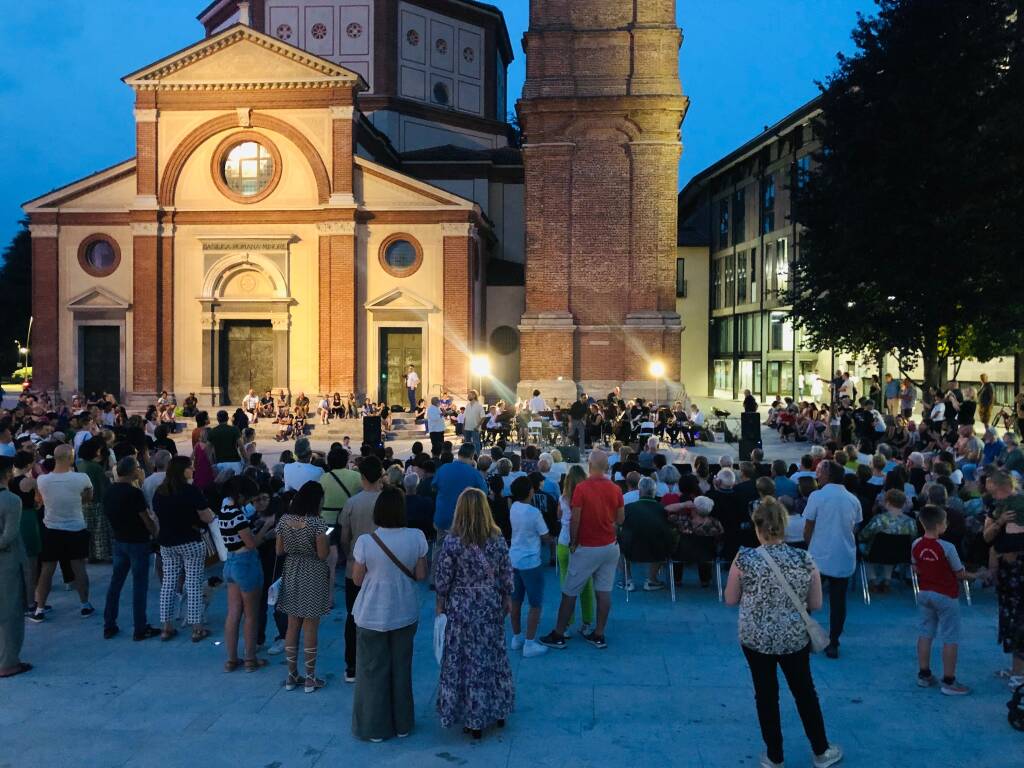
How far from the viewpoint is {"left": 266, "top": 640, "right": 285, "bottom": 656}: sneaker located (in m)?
7.27

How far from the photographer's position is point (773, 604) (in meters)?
4.81

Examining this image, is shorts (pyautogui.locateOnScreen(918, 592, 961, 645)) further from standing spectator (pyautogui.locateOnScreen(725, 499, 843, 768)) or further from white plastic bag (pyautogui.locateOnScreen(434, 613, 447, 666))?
white plastic bag (pyautogui.locateOnScreen(434, 613, 447, 666))

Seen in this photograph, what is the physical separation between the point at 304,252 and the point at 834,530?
80.7 feet

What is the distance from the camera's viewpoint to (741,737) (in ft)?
18.2

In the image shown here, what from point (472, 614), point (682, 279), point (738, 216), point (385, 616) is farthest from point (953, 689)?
point (682, 279)

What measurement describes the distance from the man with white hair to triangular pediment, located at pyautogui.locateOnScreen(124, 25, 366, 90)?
2355 cm

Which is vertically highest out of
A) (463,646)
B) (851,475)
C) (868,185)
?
(868,185)

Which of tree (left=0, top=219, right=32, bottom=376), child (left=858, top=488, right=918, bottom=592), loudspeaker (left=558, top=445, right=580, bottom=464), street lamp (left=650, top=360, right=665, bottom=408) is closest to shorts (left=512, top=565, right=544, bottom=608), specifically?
child (left=858, top=488, right=918, bottom=592)

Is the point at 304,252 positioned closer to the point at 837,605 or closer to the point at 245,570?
the point at 245,570

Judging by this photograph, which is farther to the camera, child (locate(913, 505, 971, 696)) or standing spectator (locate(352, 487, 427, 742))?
child (locate(913, 505, 971, 696))

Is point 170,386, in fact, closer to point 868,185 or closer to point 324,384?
point 324,384

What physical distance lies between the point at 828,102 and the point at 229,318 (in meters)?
20.1

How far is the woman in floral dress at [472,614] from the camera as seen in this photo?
5.40m

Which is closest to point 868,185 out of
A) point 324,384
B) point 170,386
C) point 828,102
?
point 828,102
